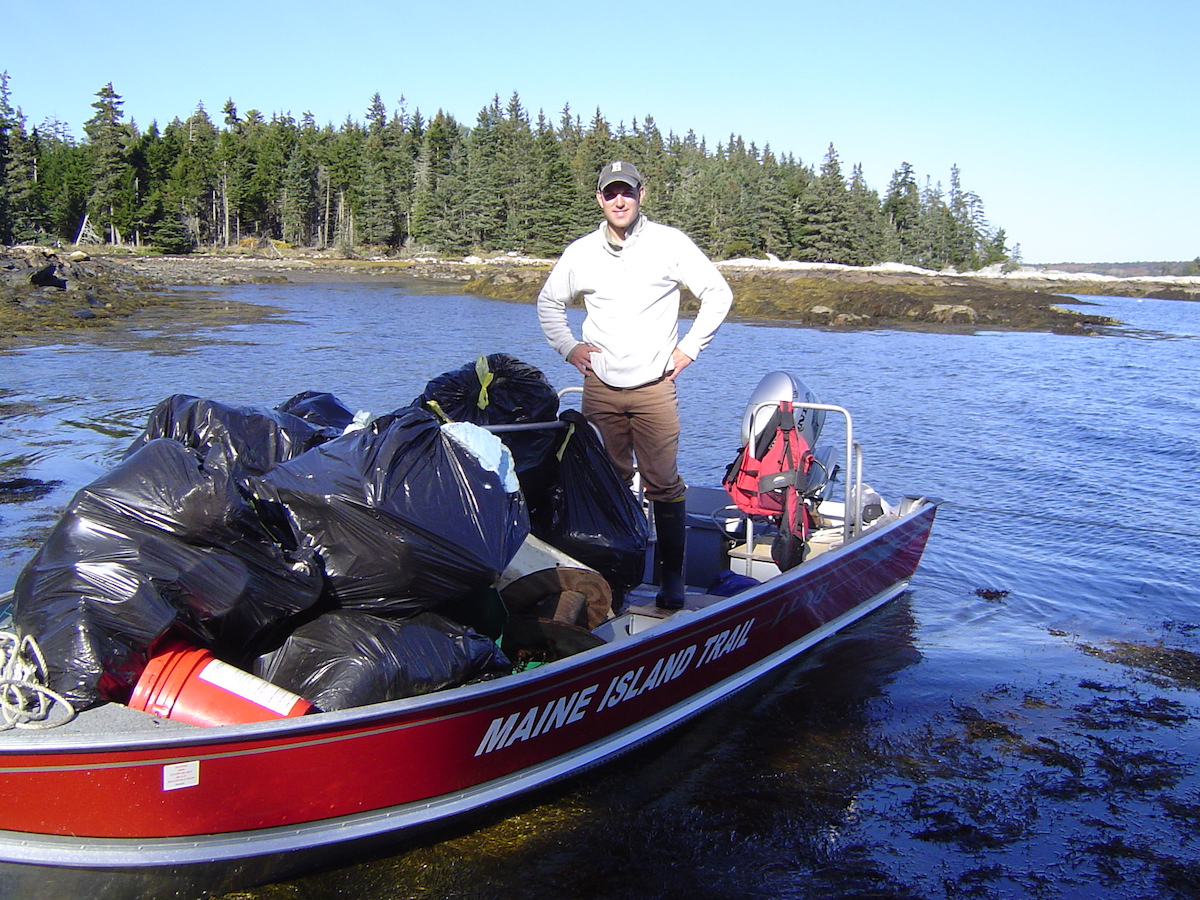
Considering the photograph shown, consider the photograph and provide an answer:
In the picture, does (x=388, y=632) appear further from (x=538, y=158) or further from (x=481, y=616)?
(x=538, y=158)

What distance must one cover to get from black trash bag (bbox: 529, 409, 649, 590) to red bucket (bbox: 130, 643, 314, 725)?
1.77 m

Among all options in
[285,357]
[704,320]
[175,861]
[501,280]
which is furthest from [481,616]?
[501,280]

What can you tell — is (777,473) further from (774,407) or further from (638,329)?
(638,329)

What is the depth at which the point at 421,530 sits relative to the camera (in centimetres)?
337

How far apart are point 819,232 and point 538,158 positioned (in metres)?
23.1

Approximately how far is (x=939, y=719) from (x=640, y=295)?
9.11ft

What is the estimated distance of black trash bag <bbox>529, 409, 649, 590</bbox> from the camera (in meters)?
4.71

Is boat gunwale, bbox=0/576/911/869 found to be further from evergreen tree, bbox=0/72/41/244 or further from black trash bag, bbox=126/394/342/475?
evergreen tree, bbox=0/72/41/244

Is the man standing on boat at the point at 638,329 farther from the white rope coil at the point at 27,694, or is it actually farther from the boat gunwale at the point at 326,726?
the white rope coil at the point at 27,694

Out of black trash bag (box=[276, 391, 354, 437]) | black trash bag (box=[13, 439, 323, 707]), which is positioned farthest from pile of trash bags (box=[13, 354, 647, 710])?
black trash bag (box=[276, 391, 354, 437])

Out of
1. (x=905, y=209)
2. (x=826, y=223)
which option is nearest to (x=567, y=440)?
(x=826, y=223)

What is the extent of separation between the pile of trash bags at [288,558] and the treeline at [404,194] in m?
72.7

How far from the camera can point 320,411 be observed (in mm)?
4844

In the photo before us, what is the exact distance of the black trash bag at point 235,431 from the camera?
3.81 meters
